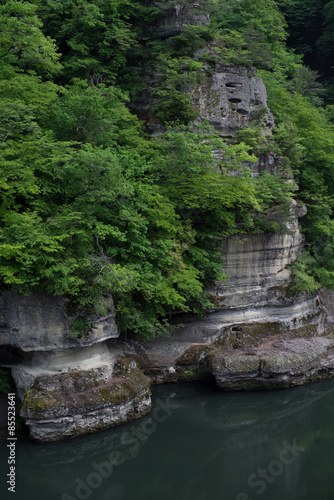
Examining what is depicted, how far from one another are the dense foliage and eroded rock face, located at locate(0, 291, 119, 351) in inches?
18.3

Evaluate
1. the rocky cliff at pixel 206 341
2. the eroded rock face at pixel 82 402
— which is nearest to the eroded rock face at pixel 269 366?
the rocky cliff at pixel 206 341

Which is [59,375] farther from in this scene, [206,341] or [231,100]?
[231,100]

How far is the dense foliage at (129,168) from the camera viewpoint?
12.6 meters

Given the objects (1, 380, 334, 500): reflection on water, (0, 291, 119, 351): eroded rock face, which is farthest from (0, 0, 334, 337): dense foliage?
(1, 380, 334, 500): reflection on water

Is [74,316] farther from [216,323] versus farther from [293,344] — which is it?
[293,344]

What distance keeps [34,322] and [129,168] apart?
584 centimetres

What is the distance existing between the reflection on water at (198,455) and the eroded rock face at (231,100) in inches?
421

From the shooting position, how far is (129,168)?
14.9 meters

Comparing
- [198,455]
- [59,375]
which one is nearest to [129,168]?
[59,375]

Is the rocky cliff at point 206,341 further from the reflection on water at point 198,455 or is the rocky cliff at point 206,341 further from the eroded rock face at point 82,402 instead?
the reflection on water at point 198,455

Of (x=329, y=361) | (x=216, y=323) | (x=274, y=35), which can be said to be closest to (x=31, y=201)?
(x=216, y=323)

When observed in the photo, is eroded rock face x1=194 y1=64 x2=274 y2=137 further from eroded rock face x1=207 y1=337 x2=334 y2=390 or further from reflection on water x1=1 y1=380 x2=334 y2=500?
reflection on water x1=1 y1=380 x2=334 y2=500

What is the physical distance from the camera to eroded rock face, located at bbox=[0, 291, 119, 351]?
40.0 feet

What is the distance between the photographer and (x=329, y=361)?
1644cm
